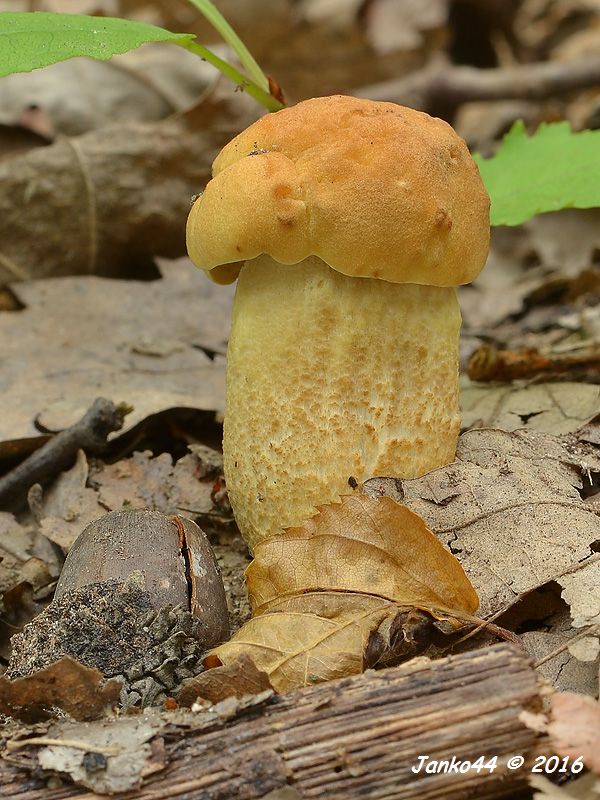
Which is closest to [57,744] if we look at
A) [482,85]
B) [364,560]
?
[364,560]

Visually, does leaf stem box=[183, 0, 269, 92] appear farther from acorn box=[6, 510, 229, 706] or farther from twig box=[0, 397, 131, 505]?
acorn box=[6, 510, 229, 706]

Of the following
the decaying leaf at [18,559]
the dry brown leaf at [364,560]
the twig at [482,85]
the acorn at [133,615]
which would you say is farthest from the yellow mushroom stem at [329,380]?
the twig at [482,85]

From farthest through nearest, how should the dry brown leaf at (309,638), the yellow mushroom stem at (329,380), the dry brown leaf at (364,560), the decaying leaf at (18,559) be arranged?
1. the decaying leaf at (18,559)
2. the yellow mushroom stem at (329,380)
3. the dry brown leaf at (364,560)
4. the dry brown leaf at (309,638)

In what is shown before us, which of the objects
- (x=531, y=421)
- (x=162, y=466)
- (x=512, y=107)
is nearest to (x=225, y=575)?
Answer: (x=162, y=466)

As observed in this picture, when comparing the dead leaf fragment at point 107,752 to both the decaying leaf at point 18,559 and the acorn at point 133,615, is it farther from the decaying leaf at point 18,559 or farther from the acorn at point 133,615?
the decaying leaf at point 18,559

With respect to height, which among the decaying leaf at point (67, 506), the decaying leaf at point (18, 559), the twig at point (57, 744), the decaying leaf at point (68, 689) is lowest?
the decaying leaf at point (18, 559)

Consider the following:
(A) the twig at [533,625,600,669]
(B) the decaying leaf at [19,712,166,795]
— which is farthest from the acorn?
(A) the twig at [533,625,600,669]
